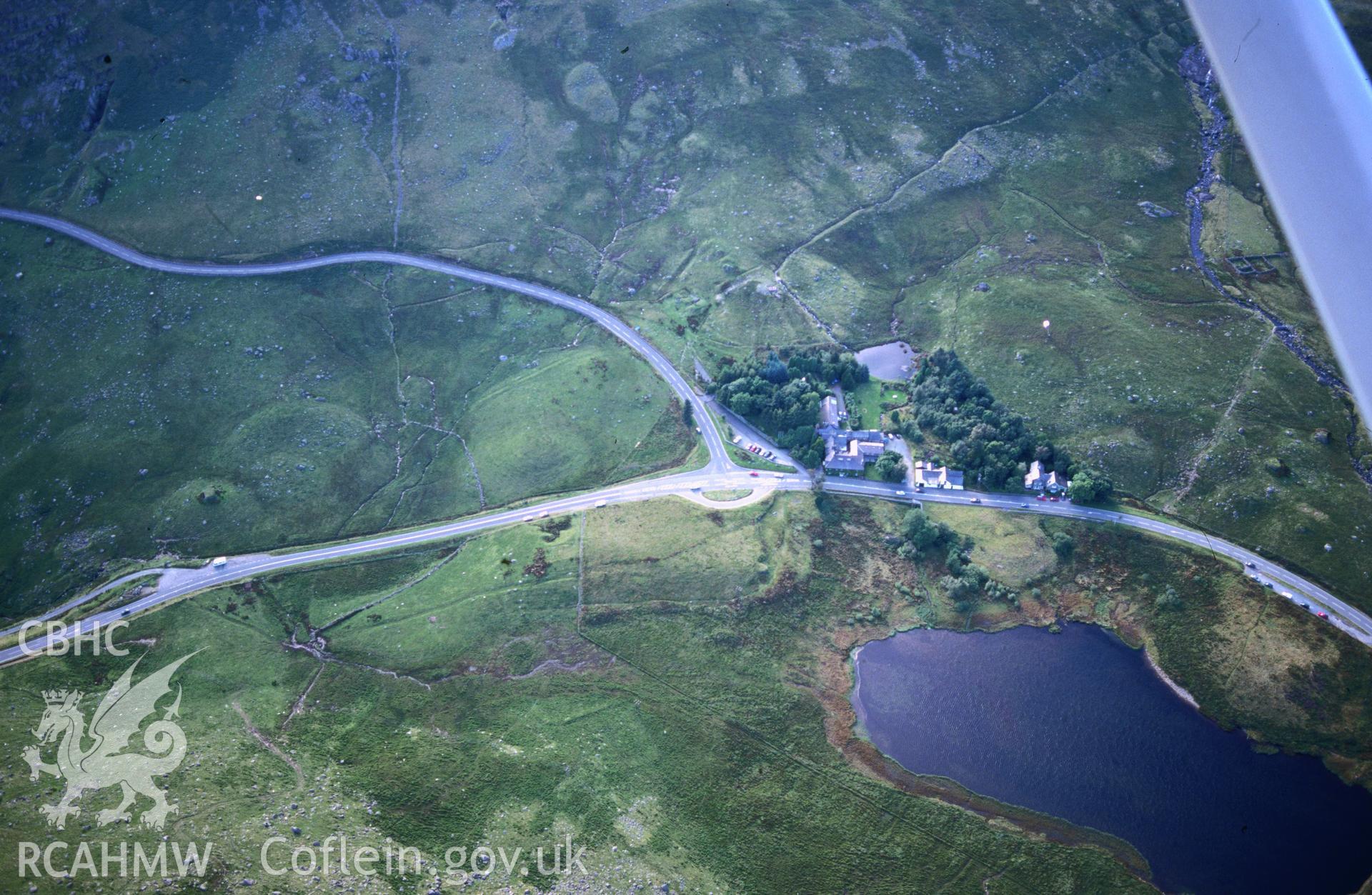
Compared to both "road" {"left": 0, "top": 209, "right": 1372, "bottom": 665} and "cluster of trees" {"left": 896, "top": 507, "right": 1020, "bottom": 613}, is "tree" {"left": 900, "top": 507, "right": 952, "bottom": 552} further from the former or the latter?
"road" {"left": 0, "top": 209, "right": 1372, "bottom": 665}

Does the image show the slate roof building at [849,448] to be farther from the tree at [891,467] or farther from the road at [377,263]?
the road at [377,263]

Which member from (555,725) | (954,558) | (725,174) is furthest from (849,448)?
(725,174)

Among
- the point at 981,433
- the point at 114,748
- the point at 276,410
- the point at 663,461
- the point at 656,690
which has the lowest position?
the point at 114,748

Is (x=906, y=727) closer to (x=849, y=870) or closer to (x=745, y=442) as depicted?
(x=849, y=870)

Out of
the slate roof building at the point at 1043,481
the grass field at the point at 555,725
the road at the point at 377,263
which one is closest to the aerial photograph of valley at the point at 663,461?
the grass field at the point at 555,725

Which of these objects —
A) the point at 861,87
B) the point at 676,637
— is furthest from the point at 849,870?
the point at 861,87

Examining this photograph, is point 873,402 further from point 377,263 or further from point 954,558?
point 377,263
